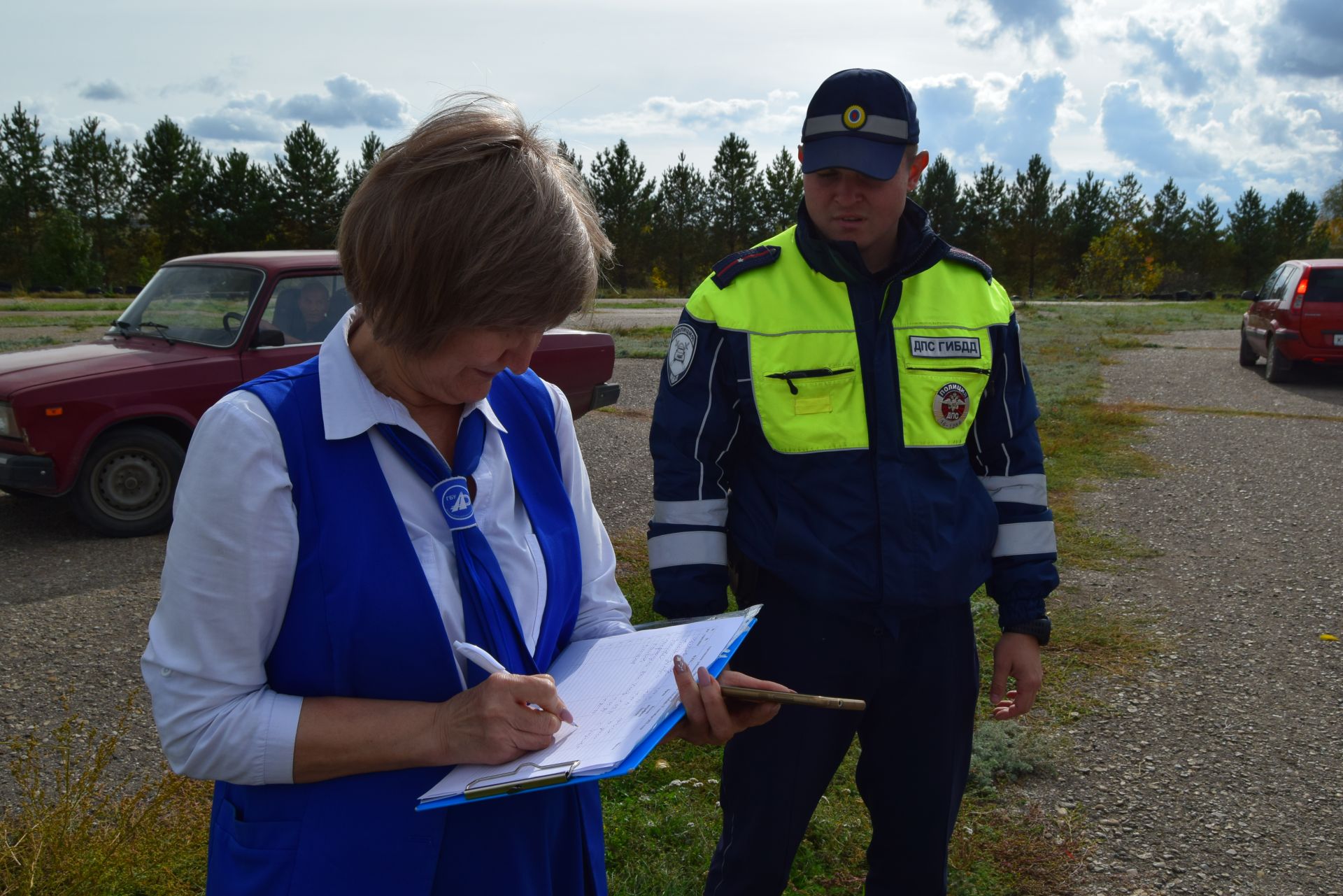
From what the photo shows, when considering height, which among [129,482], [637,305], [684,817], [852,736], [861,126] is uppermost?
[861,126]

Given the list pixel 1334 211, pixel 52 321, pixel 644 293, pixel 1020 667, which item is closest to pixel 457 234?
pixel 1020 667

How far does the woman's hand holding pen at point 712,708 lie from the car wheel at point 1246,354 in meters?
16.2

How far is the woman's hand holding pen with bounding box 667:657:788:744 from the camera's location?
4.92 ft

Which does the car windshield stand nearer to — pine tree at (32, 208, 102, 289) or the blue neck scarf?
the blue neck scarf

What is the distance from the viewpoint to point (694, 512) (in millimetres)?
2275

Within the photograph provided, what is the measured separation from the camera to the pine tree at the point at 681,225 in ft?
168

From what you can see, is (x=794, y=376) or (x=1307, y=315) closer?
(x=794, y=376)

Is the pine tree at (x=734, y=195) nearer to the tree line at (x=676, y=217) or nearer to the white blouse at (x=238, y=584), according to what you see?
the tree line at (x=676, y=217)

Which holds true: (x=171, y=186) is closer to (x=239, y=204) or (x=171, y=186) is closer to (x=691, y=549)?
(x=239, y=204)

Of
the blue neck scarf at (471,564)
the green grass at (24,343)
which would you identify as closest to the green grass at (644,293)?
the green grass at (24,343)

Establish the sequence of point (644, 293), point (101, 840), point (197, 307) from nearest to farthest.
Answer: point (101, 840) < point (197, 307) < point (644, 293)

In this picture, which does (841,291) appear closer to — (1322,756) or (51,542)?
(1322,756)

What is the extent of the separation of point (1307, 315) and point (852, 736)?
13.5 meters

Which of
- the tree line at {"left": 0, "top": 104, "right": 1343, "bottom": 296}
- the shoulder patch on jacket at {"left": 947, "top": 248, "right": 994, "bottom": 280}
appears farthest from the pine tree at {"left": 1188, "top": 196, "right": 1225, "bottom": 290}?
the shoulder patch on jacket at {"left": 947, "top": 248, "right": 994, "bottom": 280}
